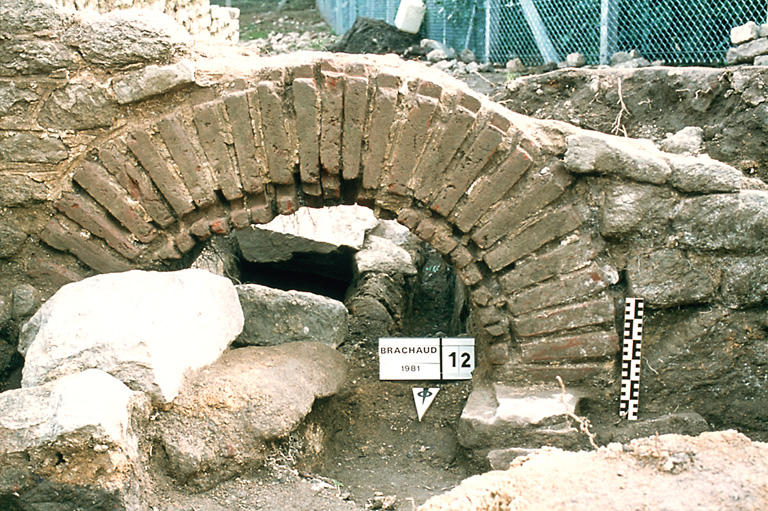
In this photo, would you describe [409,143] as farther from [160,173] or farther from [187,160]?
[160,173]

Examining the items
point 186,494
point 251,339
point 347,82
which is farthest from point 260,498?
point 347,82

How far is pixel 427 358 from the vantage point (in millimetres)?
4289

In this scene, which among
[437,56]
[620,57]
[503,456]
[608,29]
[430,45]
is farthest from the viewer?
[430,45]

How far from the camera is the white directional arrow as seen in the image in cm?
409

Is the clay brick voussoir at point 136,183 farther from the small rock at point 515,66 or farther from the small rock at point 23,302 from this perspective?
the small rock at point 515,66

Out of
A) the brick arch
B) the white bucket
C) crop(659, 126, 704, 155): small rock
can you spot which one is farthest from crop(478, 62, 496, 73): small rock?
the brick arch

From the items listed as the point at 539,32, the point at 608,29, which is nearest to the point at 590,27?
the point at 608,29

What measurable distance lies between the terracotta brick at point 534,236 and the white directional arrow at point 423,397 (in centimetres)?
83

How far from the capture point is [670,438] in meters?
2.36

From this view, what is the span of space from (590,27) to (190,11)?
144 inches

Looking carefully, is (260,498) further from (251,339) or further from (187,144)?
(187,144)

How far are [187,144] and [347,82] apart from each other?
726mm

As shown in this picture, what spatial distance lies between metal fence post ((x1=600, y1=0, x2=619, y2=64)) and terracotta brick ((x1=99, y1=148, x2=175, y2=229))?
5.04 m

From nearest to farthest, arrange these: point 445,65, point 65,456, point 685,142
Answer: point 65,456 < point 685,142 < point 445,65
